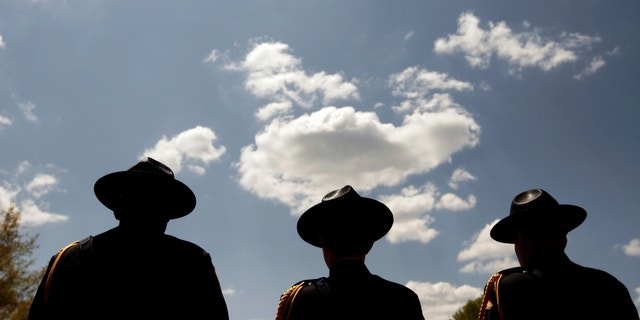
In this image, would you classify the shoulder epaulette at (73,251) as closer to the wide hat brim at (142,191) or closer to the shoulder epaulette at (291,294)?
the wide hat brim at (142,191)

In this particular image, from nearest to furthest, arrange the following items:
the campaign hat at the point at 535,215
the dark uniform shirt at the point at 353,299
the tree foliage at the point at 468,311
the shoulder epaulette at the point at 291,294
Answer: the dark uniform shirt at the point at 353,299
the shoulder epaulette at the point at 291,294
the campaign hat at the point at 535,215
the tree foliage at the point at 468,311

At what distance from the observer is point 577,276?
3711mm

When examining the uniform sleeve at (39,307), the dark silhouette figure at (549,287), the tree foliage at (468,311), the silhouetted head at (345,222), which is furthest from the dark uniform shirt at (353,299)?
the tree foliage at (468,311)

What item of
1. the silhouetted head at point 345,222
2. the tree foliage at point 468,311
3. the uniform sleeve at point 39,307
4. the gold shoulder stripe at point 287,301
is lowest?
the uniform sleeve at point 39,307

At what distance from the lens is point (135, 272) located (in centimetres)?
327

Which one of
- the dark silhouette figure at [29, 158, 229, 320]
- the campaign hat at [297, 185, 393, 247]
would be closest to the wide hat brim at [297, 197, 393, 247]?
the campaign hat at [297, 185, 393, 247]

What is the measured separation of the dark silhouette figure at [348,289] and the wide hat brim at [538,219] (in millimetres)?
1183

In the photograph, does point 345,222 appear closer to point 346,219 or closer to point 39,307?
point 346,219

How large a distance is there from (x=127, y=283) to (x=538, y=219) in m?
2.97

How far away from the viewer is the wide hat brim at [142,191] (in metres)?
3.47

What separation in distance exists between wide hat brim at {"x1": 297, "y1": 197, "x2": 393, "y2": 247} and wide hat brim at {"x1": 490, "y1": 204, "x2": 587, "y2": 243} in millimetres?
991

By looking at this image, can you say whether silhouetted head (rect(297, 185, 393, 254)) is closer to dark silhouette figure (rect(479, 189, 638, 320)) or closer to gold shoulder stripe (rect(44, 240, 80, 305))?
dark silhouette figure (rect(479, 189, 638, 320))

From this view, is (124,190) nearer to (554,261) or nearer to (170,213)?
(170,213)

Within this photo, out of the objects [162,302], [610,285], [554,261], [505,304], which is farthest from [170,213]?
[610,285]
